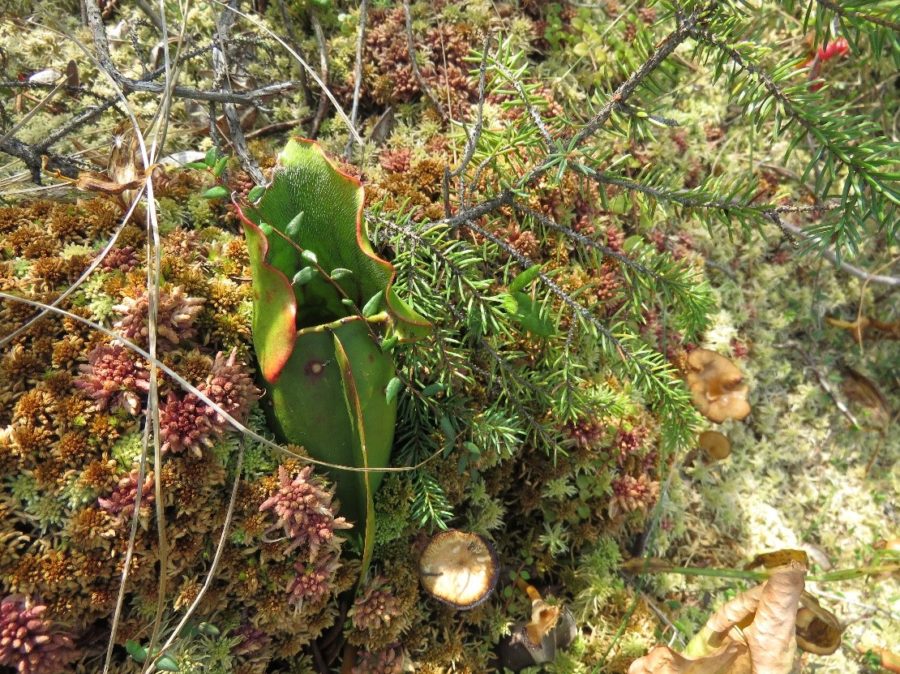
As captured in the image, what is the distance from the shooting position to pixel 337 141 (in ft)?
8.00

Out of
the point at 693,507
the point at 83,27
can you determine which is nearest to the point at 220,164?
the point at 83,27

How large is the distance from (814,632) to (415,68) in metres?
2.57

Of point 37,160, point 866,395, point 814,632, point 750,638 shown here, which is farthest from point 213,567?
point 866,395

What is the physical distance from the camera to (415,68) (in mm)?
2398

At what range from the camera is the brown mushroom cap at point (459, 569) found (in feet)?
A: 6.24

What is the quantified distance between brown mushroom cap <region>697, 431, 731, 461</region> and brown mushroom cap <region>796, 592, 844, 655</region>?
0.65 metres

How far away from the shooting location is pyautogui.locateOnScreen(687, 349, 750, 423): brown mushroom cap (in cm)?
256

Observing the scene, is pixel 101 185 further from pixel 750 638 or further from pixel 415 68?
pixel 750 638

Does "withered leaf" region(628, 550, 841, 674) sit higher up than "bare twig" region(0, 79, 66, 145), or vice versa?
"bare twig" region(0, 79, 66, 145)

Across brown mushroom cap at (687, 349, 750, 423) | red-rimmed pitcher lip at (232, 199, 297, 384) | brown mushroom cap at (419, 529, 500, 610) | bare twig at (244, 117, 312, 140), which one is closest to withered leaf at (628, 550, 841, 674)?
brown mushroom cap at (419, 529, 500, 610)

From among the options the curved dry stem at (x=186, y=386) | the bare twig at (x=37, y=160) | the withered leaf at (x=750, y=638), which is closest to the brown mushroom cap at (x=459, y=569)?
the curved dry stem at (x=186, y=386)

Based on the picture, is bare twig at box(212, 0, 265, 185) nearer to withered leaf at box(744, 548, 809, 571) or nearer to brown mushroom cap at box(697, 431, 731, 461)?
brown mushroom cap at box(697, 431, 731, 461)

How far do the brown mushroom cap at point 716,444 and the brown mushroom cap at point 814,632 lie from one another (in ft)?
2.14

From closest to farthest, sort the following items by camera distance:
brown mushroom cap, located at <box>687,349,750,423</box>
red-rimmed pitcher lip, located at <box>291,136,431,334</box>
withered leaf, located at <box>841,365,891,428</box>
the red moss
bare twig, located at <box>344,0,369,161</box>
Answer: the red moss < red-rimmed pitcher lip, located at <box>291,136,431,334</box> < bare twig, located at <box>344,0,369,161</box> < brown mushroom cap, located at <box>687,349,750,423</box> < withered leaf, located at <box>841,365,891,428</box>
